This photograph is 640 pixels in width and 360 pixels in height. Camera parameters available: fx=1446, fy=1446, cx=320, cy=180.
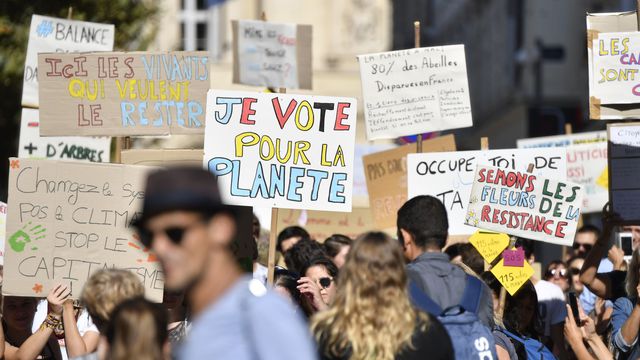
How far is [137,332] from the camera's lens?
177 inches

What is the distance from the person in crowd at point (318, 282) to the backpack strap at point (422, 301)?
169cm

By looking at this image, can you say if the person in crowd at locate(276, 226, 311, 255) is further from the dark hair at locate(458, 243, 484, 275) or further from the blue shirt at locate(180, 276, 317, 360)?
the blue shirt at locate(180, 276, 317, 360)

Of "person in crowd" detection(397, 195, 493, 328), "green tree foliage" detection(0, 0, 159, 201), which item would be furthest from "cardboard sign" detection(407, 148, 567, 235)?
"green tree foliage" detection(0, 0, 159, 201)

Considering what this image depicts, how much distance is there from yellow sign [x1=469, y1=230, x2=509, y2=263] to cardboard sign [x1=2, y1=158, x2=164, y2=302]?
1.91 meters

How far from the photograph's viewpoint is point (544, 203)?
28.3 feet

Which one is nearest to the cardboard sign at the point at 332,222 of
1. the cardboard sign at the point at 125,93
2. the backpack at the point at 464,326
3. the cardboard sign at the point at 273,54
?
the cardboard sign at the point at 273,54

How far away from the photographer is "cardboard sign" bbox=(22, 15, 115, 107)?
37.7 feet

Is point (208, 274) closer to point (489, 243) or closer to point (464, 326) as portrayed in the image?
point (464, 326)

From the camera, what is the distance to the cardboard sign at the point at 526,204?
859 centimetres

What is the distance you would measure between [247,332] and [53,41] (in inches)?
321

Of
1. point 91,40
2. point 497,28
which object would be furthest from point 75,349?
point 497,28

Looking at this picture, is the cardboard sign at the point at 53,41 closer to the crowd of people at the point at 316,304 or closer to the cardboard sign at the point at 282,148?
the crowd of people at the point at 316,304

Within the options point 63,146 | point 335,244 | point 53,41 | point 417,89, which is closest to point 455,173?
point 417,89

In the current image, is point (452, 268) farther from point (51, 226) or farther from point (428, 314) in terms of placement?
point (51, 226)
